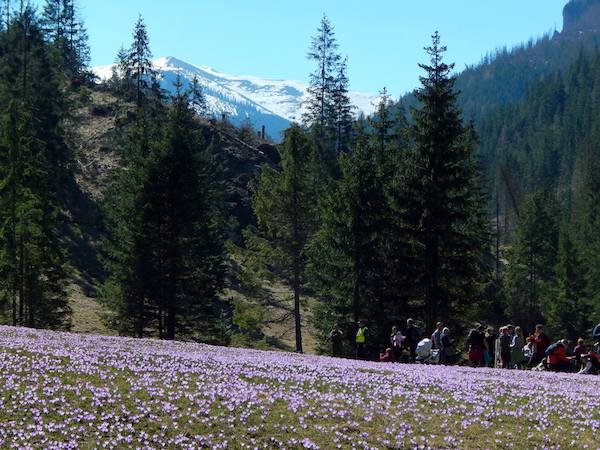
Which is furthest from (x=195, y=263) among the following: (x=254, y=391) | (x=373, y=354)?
(x=254, y=391)

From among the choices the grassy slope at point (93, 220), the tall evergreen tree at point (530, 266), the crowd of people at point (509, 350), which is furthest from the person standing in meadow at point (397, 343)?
the tall evergreen tree at point (530, 266)

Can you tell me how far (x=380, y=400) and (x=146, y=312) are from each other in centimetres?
2556

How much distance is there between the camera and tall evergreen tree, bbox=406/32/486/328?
33594mm

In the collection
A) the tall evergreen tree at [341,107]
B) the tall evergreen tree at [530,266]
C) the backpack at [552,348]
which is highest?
the tall evergreen tree at [341,107]

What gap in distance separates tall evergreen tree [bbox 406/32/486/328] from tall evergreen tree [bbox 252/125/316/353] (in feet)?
29.7

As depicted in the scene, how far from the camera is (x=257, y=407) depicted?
12.9 m

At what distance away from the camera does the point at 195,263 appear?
124ft

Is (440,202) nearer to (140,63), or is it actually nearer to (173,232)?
(173,232)

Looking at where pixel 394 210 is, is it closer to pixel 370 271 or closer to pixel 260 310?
pixel 370 271

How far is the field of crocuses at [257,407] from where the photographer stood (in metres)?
11.0

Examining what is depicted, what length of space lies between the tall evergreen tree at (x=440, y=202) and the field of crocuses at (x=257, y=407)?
49.9ft

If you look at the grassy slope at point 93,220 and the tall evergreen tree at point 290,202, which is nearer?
the tall evergreen tree at point 290,202

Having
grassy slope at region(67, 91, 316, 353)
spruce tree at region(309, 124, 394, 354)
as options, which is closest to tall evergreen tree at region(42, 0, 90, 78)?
grassy slope at region(67, 91, 316, 353)

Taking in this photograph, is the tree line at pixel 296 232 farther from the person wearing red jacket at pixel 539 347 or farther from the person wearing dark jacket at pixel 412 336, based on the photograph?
the person wearing red jacket at pixel 539 347
